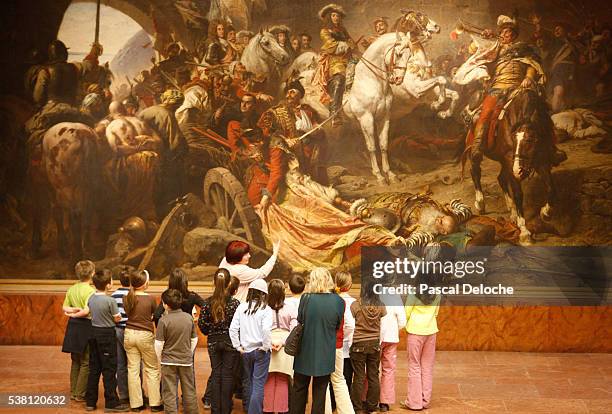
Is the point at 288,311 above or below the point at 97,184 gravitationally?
below

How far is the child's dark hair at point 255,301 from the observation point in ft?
24.8

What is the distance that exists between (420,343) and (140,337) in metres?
2.99

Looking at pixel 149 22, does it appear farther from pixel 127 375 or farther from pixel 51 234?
pixel 127 375

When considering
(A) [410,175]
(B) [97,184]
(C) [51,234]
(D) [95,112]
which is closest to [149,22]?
(D) [95,112]

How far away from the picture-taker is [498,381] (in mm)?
10312

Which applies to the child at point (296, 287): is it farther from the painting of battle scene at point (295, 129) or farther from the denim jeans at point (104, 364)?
the painting of battle scene at point (295, 129)

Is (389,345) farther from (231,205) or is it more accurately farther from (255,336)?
(231,205)

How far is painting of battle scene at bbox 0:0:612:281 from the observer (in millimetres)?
12836

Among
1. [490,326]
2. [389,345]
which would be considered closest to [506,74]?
[490,326]

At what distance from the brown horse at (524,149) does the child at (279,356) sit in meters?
5.99

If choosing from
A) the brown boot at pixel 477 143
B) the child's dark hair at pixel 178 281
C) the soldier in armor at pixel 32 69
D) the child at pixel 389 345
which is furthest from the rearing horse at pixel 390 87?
the child's dark hair at pixel 178 281

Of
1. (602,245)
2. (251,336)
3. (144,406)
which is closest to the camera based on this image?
(251,336)

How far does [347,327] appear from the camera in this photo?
8.06 metres

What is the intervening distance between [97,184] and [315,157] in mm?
3634
